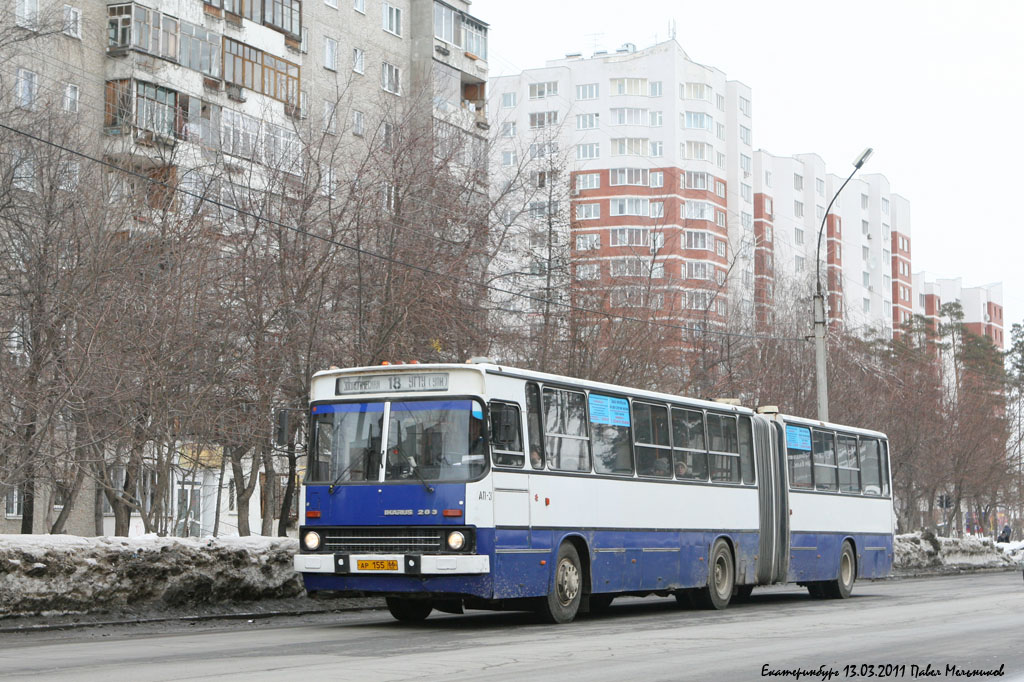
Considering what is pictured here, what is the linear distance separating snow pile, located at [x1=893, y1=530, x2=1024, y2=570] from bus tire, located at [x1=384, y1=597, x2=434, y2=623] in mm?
23043

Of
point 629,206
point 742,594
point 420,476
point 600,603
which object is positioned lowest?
point 742,594

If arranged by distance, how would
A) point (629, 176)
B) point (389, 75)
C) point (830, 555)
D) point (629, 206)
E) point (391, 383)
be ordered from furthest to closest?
1. point (629, 176)
2. point (629, 206)
3. point (389, 75)
4. point (830, 555)
5. point (391, 383)

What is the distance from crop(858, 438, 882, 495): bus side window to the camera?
2762cm

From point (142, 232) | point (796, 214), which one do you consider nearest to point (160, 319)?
point (142, 232)

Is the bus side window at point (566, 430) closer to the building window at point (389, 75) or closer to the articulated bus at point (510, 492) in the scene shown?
the articulated bus at point (510, 492)

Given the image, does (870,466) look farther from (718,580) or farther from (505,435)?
(505,435)

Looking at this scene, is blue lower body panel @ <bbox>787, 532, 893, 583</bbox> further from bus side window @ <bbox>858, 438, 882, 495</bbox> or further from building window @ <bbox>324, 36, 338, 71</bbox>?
building window @ <bbox>324, 36, 338, 71</bbox>

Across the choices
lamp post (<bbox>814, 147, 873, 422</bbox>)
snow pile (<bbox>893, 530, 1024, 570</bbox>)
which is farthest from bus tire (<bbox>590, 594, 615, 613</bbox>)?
snow pile (<bbox>893, 530, 1024, 570</bbox>)

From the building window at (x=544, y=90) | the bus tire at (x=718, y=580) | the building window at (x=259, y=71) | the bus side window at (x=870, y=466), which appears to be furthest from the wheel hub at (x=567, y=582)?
the building window at (x=544, y=90)

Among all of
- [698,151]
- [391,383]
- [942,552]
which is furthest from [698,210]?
[391,383]

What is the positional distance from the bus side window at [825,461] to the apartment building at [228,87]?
8.99 m

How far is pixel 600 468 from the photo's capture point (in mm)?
18828

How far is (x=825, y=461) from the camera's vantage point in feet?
85.6

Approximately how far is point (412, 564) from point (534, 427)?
232cm
